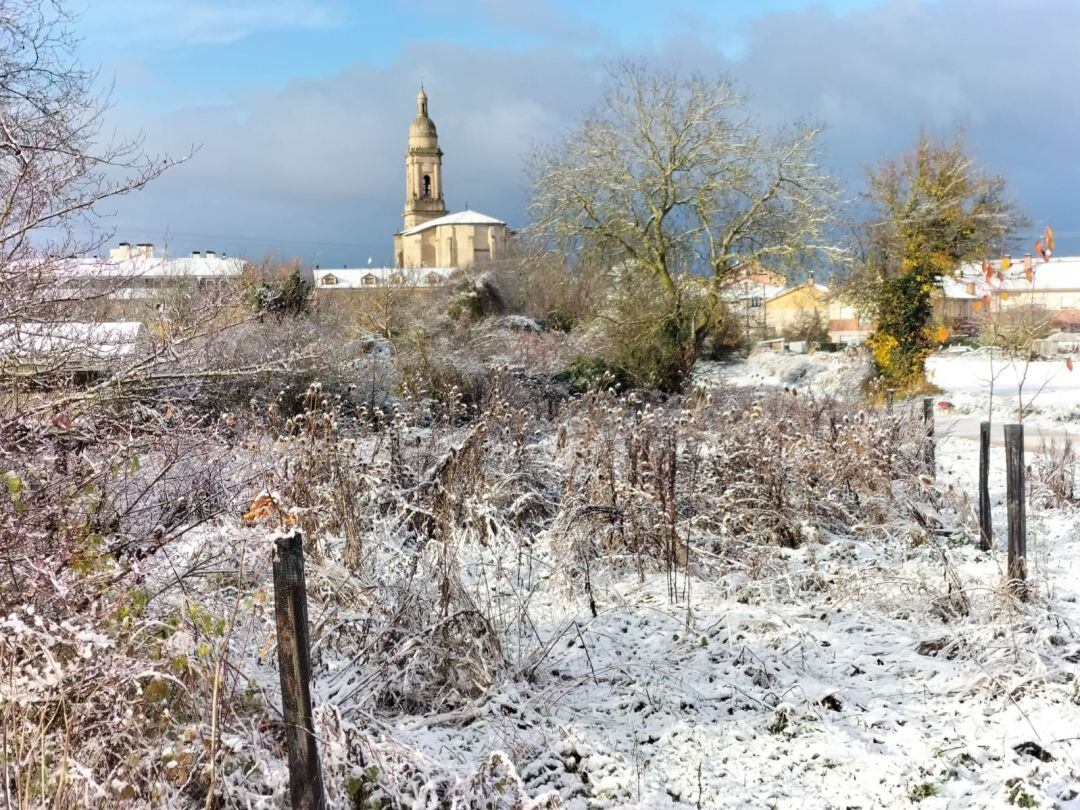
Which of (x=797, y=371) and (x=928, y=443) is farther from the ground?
(x=797, y=371)

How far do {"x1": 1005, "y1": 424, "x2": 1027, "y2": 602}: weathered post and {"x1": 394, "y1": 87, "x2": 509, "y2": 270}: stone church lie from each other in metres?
63.8

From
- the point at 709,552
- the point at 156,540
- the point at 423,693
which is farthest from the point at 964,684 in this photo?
the point at 156,540

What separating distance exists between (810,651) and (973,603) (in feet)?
3.19

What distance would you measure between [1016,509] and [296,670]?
13.0ft

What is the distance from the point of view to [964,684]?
12.4ft

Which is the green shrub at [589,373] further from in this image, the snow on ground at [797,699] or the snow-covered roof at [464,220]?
the snow-covered roof at [464,220]

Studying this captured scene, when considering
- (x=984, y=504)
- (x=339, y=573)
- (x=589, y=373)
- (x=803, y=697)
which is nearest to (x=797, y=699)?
(x=803, y=697)

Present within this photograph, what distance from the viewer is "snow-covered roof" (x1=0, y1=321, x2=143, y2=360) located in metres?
4.46

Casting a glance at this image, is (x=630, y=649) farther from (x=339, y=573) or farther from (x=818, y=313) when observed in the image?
(x=818, y=313)

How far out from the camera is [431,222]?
78.8 meters

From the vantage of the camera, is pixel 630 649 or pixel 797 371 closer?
pixel 630 649

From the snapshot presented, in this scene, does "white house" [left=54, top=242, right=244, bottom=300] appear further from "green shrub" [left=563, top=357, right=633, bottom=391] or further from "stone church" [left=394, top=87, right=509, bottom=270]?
"stone church" [left=394, top=87, right=509, bottom=270]

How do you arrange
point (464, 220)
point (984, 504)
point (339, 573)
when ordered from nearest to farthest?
point (339, 573)
point (984, 504)
point (464, 220)

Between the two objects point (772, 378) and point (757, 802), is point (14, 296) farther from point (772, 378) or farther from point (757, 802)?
point (772, 378)
